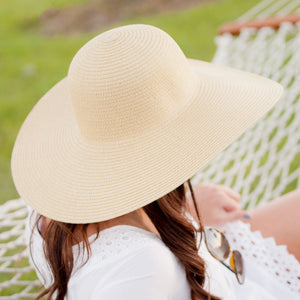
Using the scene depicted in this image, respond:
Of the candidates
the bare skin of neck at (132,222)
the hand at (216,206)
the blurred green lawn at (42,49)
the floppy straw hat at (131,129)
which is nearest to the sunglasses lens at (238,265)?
the hand at (216,206)

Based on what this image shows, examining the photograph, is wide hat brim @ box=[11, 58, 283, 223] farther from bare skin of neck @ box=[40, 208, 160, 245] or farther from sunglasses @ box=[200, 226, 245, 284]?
sunglasses @ box=[200, 226, 245, 284]

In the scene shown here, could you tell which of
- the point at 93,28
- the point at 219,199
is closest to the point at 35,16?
the point at 93,28

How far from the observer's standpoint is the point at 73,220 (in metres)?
0.82

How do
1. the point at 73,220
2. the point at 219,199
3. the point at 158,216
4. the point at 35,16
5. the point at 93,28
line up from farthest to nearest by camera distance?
the point at 35,16, the point at 93,28, the point at 219,199, the point at 158,216, the point at 73,220

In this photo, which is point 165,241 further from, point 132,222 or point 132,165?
point 132,165

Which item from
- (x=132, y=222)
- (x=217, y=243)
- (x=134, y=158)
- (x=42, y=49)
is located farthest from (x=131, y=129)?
(x=42, y=49)

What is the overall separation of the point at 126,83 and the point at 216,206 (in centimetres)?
54

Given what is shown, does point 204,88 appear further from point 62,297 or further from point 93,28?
point 93,28

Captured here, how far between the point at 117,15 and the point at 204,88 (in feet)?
13.3

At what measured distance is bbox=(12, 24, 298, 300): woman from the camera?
82cm

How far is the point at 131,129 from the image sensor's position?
857 mm

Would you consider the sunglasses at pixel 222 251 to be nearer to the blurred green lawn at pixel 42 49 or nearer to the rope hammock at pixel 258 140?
the rope hammock at pixel 258 140

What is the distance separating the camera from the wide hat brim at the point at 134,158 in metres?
0.82

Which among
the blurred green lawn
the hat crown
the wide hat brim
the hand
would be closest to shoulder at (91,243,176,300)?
the wide hat brim
